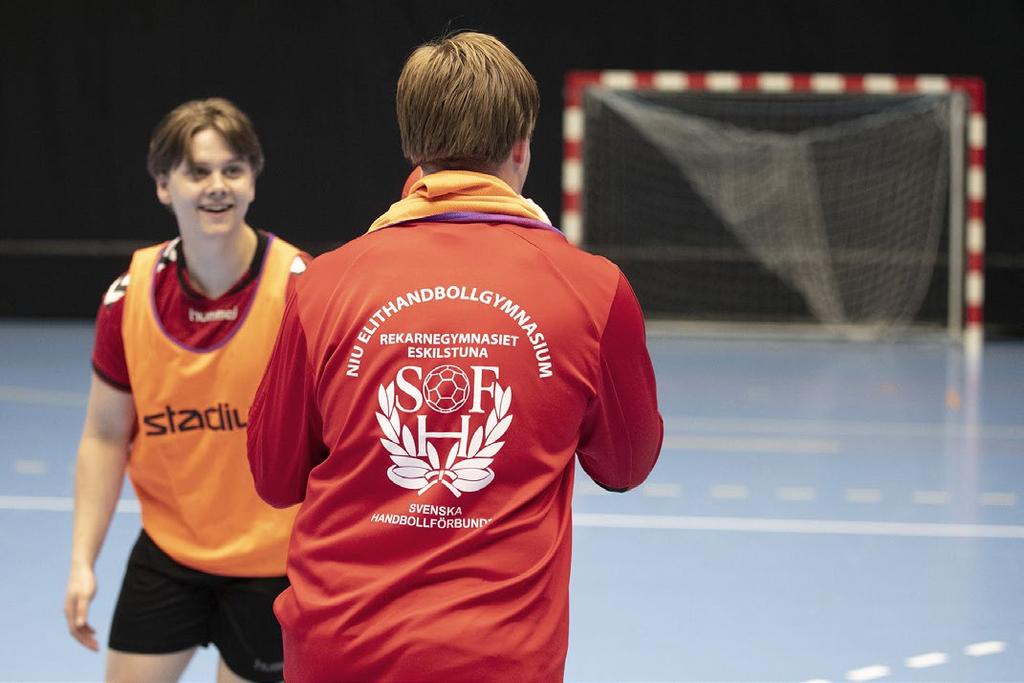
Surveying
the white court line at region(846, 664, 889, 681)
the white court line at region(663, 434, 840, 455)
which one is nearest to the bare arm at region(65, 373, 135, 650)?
the white court line at region(846, 664, 889, 681)

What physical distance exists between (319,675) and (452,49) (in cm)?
68

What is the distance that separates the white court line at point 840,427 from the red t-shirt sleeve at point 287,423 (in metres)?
6.20

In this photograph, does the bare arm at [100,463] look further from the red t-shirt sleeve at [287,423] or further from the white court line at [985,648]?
the white court line at [985,648]

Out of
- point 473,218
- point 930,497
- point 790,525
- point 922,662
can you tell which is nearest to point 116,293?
point 473,218

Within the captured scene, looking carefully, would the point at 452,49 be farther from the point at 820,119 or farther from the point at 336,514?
the point at 820,119

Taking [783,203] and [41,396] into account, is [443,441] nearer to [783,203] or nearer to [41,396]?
[41,396]

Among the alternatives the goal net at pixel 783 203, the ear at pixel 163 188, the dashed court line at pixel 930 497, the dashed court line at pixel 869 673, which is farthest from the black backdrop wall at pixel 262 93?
the ear at pixel 163 188

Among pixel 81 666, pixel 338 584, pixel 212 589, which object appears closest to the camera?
pixel 338 584

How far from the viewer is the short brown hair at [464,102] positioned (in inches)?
55.4

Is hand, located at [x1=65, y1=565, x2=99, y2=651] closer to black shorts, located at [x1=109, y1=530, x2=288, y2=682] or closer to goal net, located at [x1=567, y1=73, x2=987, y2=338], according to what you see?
black shorts, located at [x1=109, y1=530, x2=288, y2=682]

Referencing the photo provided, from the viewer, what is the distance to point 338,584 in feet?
4.58

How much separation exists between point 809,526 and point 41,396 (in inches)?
207

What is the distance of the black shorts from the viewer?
7.95ft

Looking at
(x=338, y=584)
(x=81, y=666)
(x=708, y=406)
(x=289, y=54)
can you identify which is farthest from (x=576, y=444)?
(x=289, y=54)
